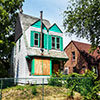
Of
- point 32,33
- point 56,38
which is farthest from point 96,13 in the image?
point 32,33

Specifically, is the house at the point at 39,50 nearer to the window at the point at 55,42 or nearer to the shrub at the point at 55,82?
the window at the point at 55,42

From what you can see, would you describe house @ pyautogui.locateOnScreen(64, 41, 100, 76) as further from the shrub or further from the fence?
the fence

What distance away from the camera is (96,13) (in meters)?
19.2

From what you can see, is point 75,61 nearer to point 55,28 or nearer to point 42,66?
point 55,28

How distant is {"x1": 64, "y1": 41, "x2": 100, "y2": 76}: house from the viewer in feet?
75.8

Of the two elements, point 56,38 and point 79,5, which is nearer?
point 56,38

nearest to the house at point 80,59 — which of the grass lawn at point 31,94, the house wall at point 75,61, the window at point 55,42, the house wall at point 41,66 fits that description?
the house wall at point 75,61

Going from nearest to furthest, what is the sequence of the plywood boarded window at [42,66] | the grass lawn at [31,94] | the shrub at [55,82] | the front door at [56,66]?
1. the grass lawn at [31,94]
2. the shrub at [55,82]
3. the plywood boarded window at [42,66]
4. the front door at [56,66]

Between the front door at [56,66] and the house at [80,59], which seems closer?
the front door at [56,66]

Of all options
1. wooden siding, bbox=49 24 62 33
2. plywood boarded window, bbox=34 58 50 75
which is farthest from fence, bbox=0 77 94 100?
wooden siding, bbox=49 24 62 33

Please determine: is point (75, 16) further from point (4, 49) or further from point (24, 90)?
point (24, 90)

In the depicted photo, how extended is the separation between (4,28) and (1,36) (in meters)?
1.69

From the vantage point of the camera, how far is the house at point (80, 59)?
75.8 feet

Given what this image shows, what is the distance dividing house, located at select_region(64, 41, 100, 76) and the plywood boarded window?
355 inches
